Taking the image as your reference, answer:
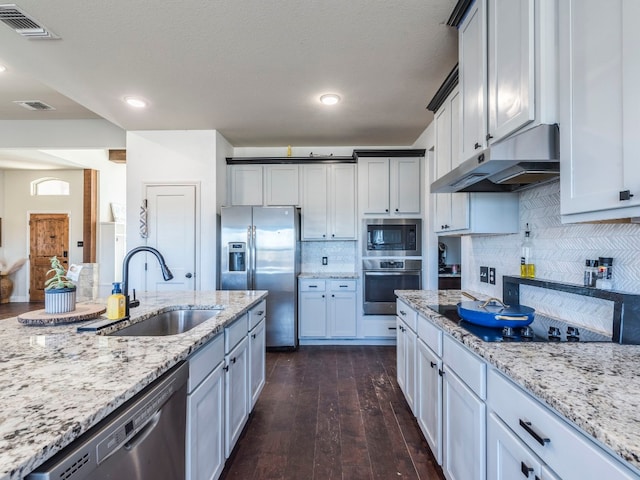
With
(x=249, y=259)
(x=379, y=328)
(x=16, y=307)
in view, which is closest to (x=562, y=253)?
(x=379, y=328)

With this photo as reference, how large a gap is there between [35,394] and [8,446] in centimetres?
27

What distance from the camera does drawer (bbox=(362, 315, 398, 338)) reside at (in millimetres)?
4121

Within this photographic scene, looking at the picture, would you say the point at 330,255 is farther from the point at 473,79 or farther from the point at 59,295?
the point at 59,295

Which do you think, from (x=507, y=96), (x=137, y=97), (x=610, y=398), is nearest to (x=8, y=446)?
(x=610, y=398)

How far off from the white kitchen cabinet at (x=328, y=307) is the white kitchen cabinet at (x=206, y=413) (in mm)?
2430

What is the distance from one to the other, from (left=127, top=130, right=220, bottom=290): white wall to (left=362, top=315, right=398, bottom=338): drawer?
1973 mm

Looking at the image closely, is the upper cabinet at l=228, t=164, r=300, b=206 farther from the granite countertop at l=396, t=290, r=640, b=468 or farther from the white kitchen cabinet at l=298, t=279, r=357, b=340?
the granite countertop at l=396, t=290, r=640, b=468

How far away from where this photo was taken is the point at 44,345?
1271mm

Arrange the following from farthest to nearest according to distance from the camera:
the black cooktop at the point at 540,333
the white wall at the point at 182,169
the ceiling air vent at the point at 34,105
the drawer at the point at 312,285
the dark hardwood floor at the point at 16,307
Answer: the dark hardwood floor at the point at 16,307, the drawer at the point at 312,285, the white wall at the point at 182,169, the ceiling air vent at the point at 34,105, the black cooktop at the point at 540,333

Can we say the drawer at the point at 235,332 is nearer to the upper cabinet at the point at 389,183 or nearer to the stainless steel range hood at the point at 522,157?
the stainless steel range hood at the point at 522,157

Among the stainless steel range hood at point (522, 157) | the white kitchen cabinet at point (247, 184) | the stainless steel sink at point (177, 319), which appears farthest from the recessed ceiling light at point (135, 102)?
the stainless steel range hood at point (522, 157)

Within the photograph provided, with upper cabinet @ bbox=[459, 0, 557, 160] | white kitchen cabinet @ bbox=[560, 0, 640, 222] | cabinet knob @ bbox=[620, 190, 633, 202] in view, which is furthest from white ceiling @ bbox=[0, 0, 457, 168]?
cabinet knob @ bbox=[620, 190, 633, 202]

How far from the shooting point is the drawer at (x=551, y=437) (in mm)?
716

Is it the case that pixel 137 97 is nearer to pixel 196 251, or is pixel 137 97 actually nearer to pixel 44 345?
pixel 196 251
